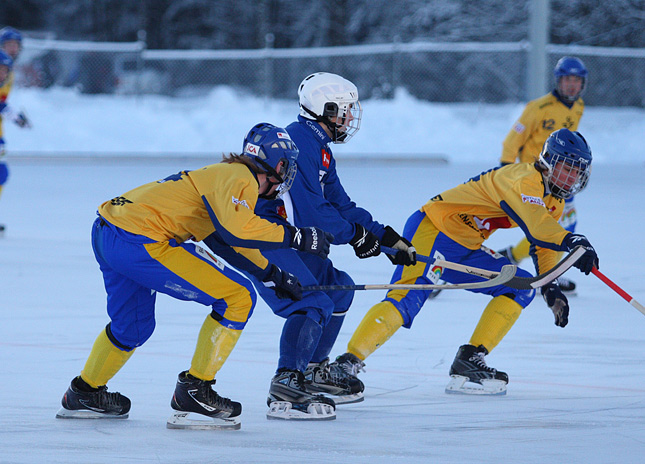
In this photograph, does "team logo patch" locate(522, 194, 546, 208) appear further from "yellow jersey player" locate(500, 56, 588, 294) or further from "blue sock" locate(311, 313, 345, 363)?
"yellow jersey player" locate(500, 56, 588, 294)

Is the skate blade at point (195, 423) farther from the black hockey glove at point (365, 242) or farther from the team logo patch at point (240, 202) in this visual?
the black hockey glove at point (365, 242)

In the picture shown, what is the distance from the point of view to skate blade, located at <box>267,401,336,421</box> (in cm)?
425

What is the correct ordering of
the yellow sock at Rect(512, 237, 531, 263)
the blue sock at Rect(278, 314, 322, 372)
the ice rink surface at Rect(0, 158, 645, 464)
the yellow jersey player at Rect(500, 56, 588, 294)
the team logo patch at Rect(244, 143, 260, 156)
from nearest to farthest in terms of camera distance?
the ice rink surface at Rect(0, 158, 645, 464) < the team logo patch at Rect(244, 143, 260, 156) < the blue sock at Rect(278, 314, 322, 372) < the yellow sock at Rect(512, 237, 531, 263) < the yellow jersey player at Rect(500, 56, 588, 294)

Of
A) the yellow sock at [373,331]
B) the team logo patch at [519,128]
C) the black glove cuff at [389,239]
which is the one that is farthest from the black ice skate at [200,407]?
the team logo patch at [519,128]

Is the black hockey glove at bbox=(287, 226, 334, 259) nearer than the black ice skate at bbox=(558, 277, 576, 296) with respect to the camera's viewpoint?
Yes

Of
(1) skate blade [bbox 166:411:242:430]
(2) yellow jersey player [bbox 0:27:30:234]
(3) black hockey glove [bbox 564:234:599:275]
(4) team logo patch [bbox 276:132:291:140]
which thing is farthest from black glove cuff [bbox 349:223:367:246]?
(2) yellow jersey player [bbox 0:27:30:234]

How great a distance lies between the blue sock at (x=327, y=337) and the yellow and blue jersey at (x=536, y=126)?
392cm

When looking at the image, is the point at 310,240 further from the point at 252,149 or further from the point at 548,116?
the point at 548,116

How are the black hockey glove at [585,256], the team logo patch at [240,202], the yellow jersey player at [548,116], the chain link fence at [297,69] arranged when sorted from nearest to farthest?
the team logo patch at [240,202] < the black hockey glove at [585,256] < the yellow jersey player at [548,116] < the chain link fence at [297,69]

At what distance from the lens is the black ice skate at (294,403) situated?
426 cm

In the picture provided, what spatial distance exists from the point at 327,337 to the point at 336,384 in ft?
0.82

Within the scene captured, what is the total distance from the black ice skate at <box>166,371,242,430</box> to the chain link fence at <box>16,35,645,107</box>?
1695cm

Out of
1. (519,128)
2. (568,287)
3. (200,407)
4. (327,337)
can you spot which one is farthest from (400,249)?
(519,128)

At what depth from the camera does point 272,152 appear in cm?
411
